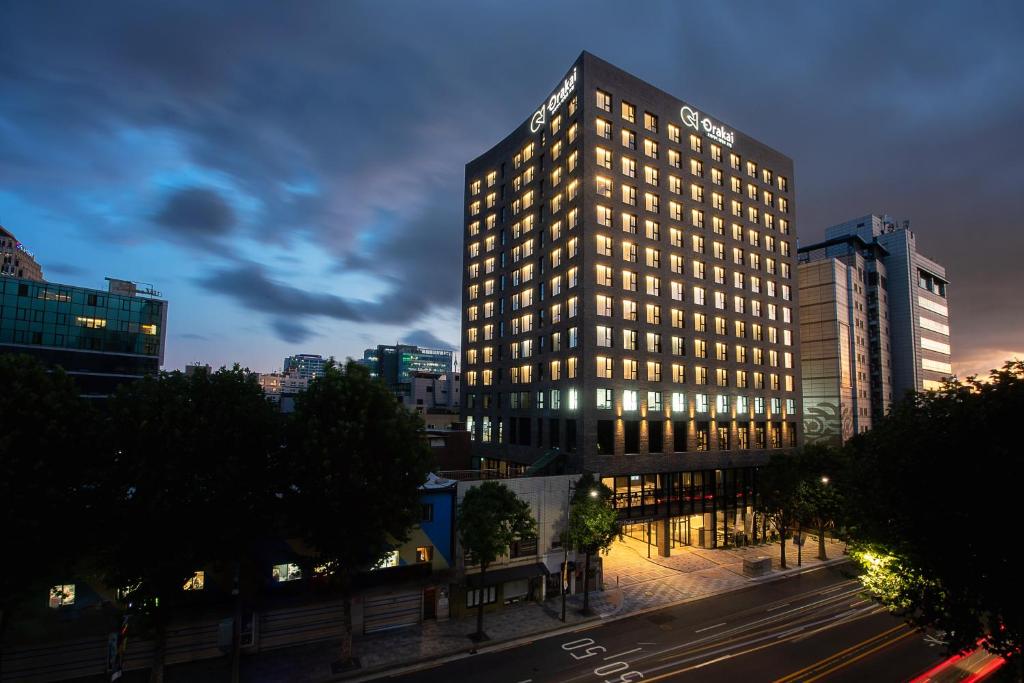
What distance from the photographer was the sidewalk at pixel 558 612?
94.1ft

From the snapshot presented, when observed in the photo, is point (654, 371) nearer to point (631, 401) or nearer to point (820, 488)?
point (631, 401)

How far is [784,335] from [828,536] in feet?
82.5

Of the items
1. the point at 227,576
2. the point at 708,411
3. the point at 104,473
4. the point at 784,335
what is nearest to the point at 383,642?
the point at 227,576

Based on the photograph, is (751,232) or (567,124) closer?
(567,124)

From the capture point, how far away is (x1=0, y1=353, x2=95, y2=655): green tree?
21125mm

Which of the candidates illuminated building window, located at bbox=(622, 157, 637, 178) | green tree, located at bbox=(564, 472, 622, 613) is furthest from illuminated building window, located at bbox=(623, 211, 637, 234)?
green tree, located at bbox=(564, 472, 622, 613)

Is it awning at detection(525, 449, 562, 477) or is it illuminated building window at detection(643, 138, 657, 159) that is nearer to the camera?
awning at detection(525, 449, 562, 477)

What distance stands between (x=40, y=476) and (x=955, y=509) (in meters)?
36.9

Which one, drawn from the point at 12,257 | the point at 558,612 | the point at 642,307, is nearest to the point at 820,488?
the point at 642,307

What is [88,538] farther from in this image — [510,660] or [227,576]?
[510,660]

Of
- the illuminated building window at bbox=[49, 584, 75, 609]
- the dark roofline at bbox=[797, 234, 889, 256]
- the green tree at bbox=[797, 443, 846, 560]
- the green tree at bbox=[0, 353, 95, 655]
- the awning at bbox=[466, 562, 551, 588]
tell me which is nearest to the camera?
the green tree at bbox=[0, 353, 95, 655]

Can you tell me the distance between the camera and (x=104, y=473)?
23.5m

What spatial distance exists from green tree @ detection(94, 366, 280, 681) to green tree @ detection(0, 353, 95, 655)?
3.36 feet

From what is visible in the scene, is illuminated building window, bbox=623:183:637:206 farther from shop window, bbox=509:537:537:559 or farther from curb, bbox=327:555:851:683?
curb, bbox=327:555:851:683
